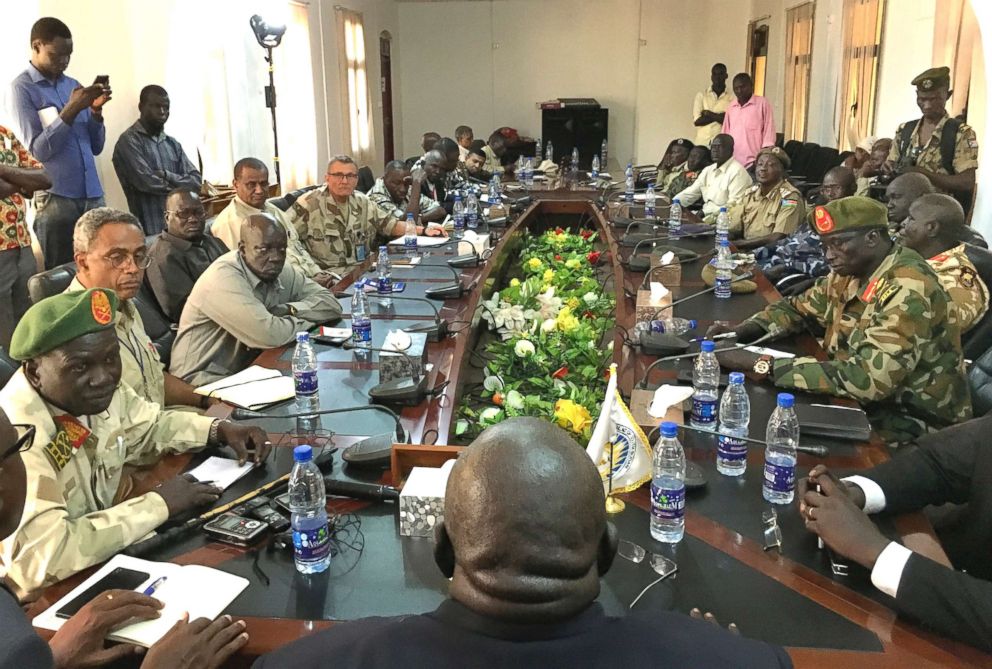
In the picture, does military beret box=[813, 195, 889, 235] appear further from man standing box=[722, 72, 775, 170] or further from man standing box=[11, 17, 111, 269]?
man standing box=[722, 72, 775, 170]

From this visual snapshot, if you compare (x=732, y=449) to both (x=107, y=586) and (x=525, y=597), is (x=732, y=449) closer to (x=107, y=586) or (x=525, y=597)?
(x=525, y=597)

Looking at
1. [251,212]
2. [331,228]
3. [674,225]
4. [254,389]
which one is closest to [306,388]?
[254,389]

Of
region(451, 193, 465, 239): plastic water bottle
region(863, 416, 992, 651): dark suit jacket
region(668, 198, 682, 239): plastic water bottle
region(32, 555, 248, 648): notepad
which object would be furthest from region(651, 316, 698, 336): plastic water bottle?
region(451, 193, 465, 239): plastic water bottle

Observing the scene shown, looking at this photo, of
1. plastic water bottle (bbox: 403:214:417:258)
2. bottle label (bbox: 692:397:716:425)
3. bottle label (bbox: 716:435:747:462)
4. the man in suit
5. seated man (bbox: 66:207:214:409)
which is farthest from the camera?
plastic water bottle (bbox: 403:214:417:258)

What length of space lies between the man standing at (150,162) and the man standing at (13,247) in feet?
3.97

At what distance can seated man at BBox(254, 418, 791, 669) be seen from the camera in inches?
31.2

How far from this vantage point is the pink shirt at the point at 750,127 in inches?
278

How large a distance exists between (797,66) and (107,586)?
8.79 meters

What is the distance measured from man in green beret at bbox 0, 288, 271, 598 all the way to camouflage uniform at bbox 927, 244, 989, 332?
243 cm

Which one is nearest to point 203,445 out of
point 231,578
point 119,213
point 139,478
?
point 139,478

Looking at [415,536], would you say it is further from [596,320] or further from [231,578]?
[596,320]

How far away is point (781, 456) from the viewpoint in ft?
5.07

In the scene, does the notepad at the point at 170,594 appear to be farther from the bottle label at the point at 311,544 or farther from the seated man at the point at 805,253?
the seated man at the point at 805,253

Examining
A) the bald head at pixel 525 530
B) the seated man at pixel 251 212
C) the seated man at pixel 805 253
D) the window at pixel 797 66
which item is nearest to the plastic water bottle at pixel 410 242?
the seated man at pixel 251 212
